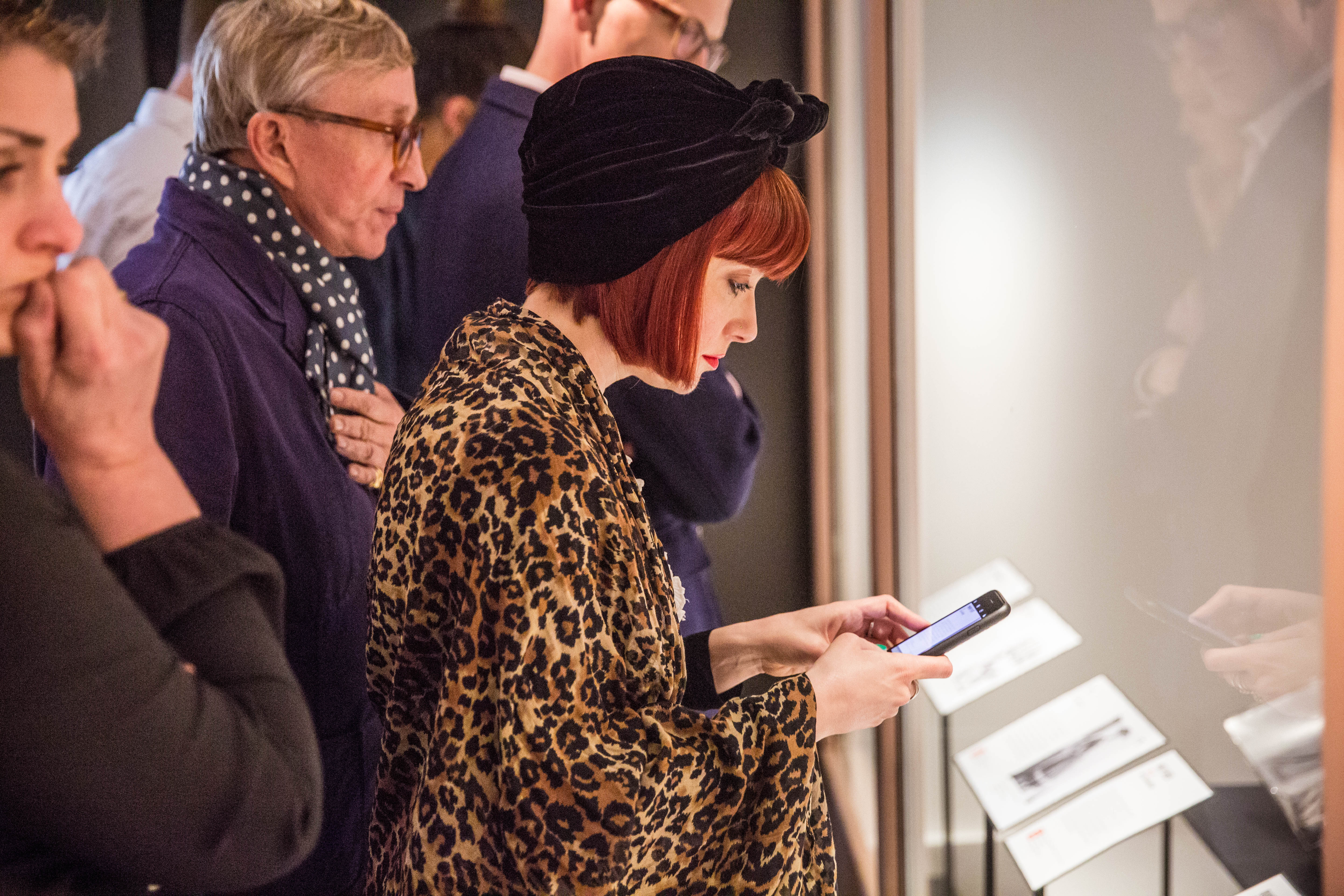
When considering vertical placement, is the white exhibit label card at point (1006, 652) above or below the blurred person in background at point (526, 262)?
below

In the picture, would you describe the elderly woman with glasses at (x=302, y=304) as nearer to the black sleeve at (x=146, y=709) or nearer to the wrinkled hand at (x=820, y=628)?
the black sleeve at (x=146, y=709)

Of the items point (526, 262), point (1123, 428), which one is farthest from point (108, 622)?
point (1123, 428)

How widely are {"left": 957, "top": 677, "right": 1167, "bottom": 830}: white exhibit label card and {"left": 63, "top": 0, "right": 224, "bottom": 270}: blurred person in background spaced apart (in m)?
1.62

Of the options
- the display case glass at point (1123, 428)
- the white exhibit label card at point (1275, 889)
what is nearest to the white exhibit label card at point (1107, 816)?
the display case glass at point (1123, 428)

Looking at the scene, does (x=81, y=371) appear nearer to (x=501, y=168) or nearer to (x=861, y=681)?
(x=861, y=681)

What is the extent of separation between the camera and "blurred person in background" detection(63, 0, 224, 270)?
1.67 metres

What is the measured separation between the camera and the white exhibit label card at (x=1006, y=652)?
165 centimetres

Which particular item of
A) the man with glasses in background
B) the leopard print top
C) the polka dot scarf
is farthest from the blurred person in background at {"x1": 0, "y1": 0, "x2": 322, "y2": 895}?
the man with glasses in background

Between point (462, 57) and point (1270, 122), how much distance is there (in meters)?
1.71

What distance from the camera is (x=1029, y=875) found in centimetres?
142

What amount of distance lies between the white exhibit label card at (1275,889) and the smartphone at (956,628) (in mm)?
464

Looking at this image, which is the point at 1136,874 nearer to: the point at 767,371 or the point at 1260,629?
the point at 1260,629

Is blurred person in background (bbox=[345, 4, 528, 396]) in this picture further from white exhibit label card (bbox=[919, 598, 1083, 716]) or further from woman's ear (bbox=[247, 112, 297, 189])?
white exhibit label card (bbox=[919, 598, 1083, 716])

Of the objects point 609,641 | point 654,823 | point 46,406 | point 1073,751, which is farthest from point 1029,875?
point 46,406
